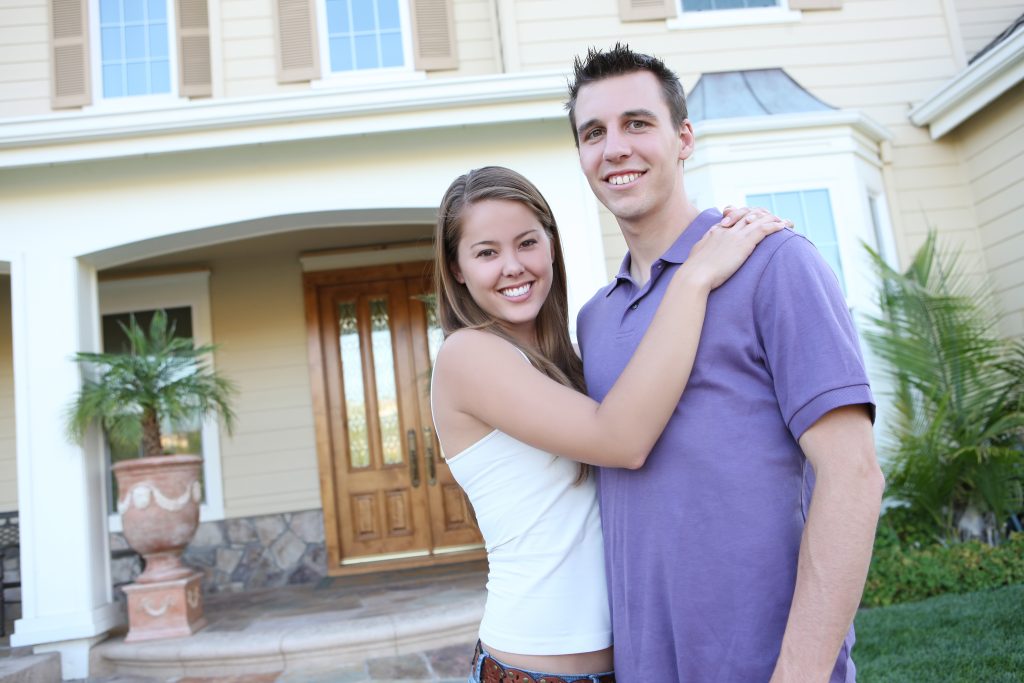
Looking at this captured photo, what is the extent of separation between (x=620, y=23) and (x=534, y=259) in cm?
576

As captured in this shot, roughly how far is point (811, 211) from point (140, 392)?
499 cm

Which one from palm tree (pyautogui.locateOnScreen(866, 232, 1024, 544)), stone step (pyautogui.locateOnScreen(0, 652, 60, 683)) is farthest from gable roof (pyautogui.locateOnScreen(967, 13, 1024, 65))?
stone step (pyautogui.locateOnScreen(0, 652, 60, 683))

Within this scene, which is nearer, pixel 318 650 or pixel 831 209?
pixel 318 650

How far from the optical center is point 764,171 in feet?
19.7

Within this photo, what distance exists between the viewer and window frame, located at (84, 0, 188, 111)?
6898 mm

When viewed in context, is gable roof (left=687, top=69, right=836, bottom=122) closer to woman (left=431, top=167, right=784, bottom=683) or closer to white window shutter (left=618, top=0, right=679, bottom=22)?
white window shutter (left=618, top=0, right=679, bottom=22)

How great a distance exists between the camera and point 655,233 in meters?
1.44

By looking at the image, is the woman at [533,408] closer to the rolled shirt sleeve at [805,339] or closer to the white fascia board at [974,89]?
the rolled shirt sleeve at [805,339]

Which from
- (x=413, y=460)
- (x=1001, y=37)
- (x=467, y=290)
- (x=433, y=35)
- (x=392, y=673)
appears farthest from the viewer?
(x=413, y=460)

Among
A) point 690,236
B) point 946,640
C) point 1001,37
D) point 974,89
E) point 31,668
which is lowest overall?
point 946,640

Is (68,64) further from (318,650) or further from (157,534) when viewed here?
(318,650)

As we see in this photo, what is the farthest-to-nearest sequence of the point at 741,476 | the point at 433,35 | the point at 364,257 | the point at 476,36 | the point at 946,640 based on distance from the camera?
the point at 364,257 < the point at 476,36 < the point at 433,35 < the point at 946,640 < the point at 741,476

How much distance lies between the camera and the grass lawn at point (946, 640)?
3.46 meters

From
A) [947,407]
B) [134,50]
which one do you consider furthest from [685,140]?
[134,50]
